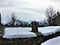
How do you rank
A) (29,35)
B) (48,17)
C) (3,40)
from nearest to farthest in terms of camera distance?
1. (3,40)
2. (29,35)
3. (48,17)

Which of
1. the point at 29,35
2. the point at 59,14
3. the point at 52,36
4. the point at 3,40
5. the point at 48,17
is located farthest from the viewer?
the point at 48,17

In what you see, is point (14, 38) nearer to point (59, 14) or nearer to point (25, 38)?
point (25, 38)

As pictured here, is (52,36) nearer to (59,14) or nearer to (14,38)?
(14,38)

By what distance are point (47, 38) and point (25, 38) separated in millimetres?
2389

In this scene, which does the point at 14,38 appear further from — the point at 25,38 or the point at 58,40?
the point at 58,40

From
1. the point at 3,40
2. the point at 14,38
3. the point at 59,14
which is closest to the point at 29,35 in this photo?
the point at 14,38

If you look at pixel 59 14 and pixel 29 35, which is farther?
pixel 59 14

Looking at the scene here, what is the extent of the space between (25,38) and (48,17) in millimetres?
39937

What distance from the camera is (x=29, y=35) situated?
50.0 ft

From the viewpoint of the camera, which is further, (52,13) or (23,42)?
(52,13)

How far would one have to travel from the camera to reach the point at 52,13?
55.6m

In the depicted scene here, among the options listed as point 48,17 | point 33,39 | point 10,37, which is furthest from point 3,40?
point 48,17

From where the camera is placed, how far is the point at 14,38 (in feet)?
47.6

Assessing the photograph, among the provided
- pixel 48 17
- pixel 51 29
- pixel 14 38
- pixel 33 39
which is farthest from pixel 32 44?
pixel 48 17
